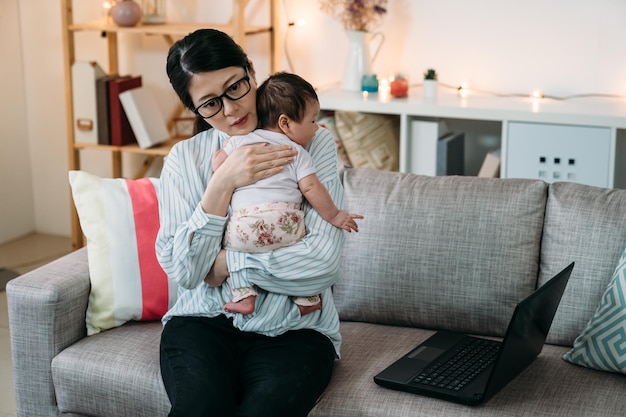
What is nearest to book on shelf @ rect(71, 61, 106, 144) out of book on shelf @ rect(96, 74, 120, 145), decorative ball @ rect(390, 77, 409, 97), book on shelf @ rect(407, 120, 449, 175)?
book on shelf @ rect(96, 74, 120, 145)

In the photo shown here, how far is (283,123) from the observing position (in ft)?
6.49

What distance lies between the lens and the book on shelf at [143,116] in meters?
3.79

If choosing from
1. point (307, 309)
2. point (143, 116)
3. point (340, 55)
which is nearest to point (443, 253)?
point (307, 309)

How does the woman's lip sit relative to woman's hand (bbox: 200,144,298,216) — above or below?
above

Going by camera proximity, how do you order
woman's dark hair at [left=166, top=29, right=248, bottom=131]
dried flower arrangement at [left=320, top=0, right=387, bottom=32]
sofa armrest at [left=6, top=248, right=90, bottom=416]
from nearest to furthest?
woman's dark hair at [left=166, top=29, right=248, bottom=131]
sofa armrest at [left=6, top=248, right=90, bottom=416]
dried flower arrangement at [left=320, top=0, right=387, bottom=32]

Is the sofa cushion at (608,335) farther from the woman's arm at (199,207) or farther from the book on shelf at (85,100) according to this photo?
the book on shelf at (85,100)

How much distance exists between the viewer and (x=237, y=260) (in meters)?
1.97

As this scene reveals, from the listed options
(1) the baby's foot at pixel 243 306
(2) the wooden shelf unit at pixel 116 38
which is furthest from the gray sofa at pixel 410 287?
(2) the wooden shelf unit at pixel 116 38

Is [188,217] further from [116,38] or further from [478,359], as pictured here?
[116,38]

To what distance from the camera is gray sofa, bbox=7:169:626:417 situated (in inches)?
83.0

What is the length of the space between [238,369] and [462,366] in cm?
49

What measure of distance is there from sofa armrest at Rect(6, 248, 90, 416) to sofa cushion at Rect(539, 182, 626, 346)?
3.65 feet

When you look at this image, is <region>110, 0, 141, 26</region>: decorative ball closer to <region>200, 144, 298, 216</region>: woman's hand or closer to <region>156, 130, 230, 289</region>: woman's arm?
<region>156, 130, 230, 289</region>: woman's arm

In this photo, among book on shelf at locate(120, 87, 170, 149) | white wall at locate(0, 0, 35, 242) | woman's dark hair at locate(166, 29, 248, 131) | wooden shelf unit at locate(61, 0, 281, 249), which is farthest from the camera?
white wall at locate(0, 0, 35, 242)
